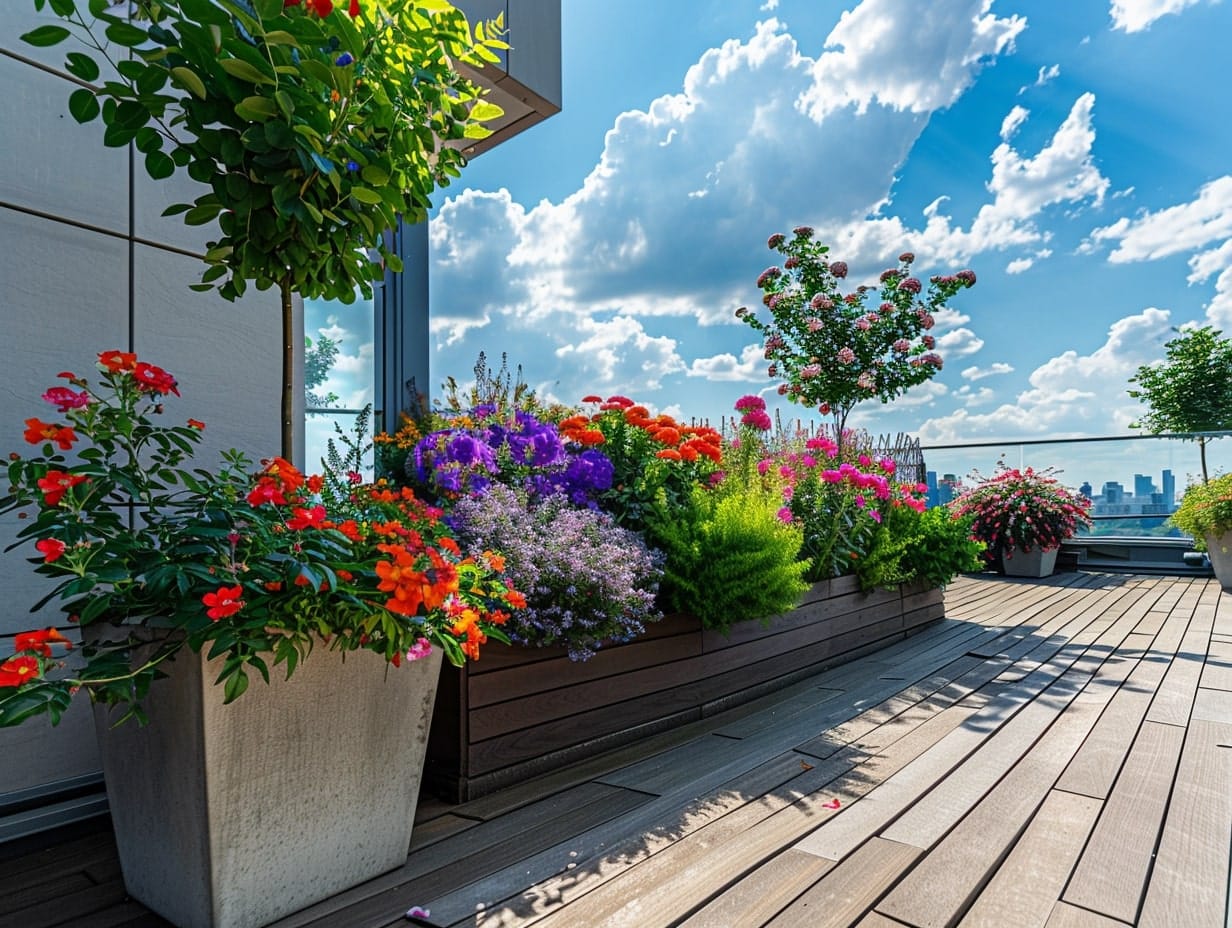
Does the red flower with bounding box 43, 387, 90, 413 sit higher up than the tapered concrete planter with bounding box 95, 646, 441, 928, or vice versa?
the red flower with bounding box 43, 387, 90, 413

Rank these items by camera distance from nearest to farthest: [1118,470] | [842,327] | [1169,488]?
[842,327] → [1169,488] → [1118,470]

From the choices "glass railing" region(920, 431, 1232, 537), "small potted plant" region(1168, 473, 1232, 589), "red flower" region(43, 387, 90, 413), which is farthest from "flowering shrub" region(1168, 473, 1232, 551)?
"red flower" region(43, 387, 90, 413)

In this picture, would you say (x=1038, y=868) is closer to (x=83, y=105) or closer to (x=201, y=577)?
(x=201, y=577)

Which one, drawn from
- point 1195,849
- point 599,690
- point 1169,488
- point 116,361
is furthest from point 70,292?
point 1169,488

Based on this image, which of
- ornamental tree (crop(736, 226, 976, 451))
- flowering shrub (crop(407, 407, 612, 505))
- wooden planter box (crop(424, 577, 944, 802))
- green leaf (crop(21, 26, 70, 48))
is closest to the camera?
green leaf (crop(21, 26, 70, 48))

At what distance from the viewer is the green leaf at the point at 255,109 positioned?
1075 mm

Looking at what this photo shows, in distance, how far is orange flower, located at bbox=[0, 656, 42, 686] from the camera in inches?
35.3

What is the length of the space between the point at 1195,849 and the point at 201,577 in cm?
206

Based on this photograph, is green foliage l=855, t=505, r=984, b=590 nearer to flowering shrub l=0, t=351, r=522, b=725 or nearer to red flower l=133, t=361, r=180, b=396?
flowering shrub l=0, t=351, r=522, b=725

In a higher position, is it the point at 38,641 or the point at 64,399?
the point at 64,399

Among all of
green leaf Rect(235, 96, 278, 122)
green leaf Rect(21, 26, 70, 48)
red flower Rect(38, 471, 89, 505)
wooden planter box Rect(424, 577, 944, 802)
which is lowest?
wooden planter box Rect(424, 577, 944, 802)

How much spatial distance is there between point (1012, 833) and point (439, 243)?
11.8 ft

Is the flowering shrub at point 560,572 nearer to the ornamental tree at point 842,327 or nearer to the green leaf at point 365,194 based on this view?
the green leaf at point 365,194

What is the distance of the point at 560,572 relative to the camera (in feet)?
6.19
